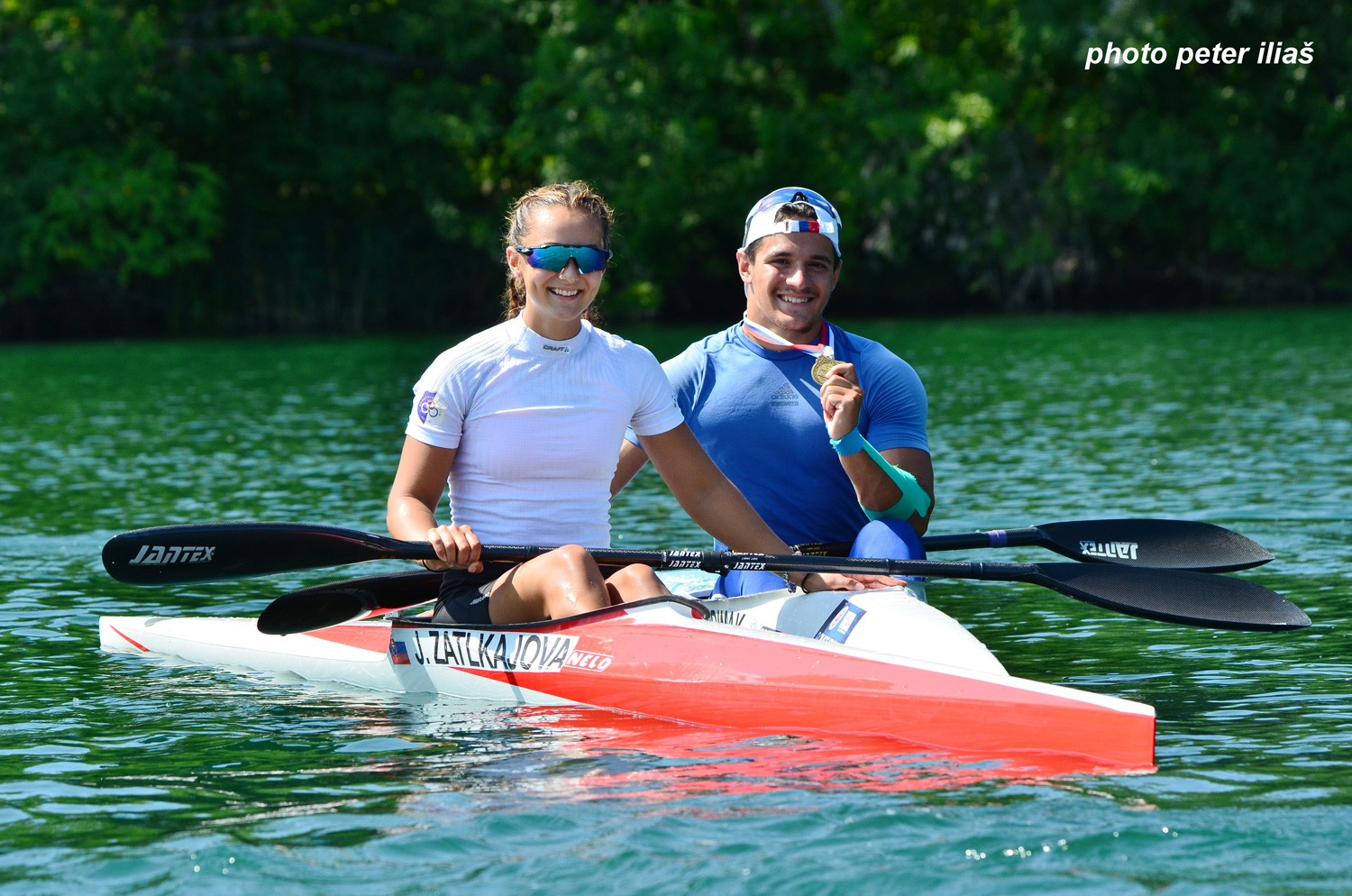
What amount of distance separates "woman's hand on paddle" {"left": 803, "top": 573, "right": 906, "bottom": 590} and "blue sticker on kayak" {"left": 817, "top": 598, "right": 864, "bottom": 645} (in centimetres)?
18

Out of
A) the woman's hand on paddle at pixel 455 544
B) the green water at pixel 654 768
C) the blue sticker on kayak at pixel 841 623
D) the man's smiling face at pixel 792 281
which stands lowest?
the green water at pixel 654 768

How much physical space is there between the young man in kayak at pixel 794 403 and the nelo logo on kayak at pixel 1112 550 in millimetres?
1159

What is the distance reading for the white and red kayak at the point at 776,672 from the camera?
15.2 ft

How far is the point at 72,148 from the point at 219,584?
1177 inches

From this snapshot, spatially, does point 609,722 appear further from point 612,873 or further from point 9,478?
point 9,478

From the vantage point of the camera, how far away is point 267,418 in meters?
16.7

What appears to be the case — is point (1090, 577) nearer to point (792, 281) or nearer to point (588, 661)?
point (792, 281)

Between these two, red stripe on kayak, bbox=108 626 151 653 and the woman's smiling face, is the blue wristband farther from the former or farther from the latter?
red stripe on kayak, bbox=108 626 151 653

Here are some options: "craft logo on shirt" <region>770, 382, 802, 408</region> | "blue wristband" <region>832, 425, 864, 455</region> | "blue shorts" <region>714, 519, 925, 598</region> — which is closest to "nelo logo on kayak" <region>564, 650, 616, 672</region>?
"blue shorts" <region>714, 519, 925, 598</region>

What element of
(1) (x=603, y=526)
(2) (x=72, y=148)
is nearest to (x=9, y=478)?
(1) (x=603, y=526)

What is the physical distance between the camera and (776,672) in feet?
16.4

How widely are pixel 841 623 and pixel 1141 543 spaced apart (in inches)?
72.4

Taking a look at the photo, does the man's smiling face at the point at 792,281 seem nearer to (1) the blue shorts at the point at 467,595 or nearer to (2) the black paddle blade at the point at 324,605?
(1) the blue shorts at the point at 467,595

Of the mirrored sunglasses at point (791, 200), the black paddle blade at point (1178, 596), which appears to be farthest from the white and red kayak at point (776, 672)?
the mirrored sunglasses at point (791, 200)
